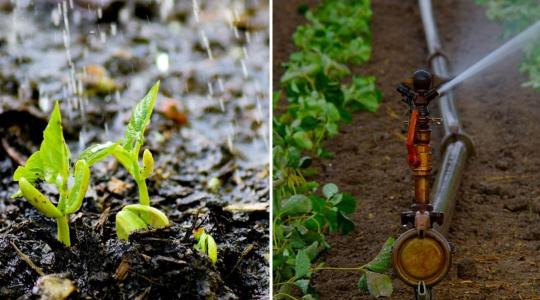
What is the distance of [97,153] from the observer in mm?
1589

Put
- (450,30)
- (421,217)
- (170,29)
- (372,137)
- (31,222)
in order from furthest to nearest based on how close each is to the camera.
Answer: (450,30) < (170,29) < (372,137) < (31,222) < (421,217)

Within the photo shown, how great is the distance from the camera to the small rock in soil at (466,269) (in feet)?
6.91

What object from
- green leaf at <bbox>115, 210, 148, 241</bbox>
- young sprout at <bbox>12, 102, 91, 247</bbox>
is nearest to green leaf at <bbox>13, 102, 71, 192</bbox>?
young sprout at <bbox>12, 102, 91, 247</bbox>

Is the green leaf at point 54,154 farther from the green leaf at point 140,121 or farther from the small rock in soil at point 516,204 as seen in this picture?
the small rock in soil at point 516,204

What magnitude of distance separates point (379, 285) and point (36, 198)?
0.71 meters

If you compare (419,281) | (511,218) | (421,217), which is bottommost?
(511,218)

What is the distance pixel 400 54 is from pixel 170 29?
1.18 m

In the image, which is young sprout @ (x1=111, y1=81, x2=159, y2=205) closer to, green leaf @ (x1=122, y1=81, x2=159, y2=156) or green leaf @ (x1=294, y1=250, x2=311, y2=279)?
green leaf @ (x1=122, y1=81, x2=159, y2=156)

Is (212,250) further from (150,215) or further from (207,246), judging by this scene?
(150,215)

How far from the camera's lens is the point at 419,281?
1623 mm

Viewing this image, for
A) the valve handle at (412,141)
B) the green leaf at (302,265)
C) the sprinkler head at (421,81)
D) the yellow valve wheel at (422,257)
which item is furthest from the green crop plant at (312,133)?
the sprinkler head at (421,81)

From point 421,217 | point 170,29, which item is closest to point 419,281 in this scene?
point 421,217

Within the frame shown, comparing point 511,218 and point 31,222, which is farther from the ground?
point 31,222

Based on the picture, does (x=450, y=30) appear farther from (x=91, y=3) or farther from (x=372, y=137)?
(x=91, y=3)
